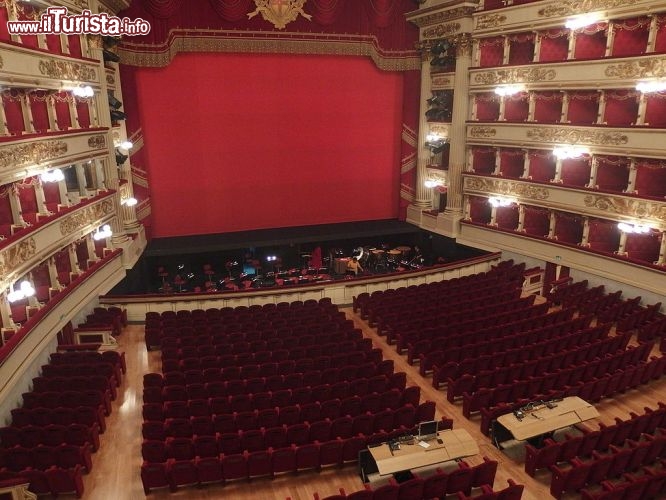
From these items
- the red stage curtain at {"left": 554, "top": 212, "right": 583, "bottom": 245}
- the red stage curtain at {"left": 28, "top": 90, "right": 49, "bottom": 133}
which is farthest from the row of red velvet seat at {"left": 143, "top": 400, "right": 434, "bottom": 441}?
the red stage curtain at {"left": 554, "top": 212, "right": 583, "bottom": 245}

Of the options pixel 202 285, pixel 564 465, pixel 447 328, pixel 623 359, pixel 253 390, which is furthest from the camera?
pixel 202 285

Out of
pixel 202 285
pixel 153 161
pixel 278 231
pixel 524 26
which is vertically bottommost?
pixel 202 285

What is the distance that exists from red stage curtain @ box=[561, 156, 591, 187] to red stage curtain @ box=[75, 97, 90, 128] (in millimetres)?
12549

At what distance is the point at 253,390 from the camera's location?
8.07 meters

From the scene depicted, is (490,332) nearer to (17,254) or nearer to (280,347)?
(280,347)

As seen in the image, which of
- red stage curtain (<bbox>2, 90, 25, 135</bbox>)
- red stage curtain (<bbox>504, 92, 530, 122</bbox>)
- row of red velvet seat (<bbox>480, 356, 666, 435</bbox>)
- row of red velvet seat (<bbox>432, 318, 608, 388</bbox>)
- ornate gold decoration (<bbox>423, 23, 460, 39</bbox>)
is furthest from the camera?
ornate gold decoration (<bbox>423, 23, 460, 39</bbox>)

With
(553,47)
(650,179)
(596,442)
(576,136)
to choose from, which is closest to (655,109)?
(650,179)

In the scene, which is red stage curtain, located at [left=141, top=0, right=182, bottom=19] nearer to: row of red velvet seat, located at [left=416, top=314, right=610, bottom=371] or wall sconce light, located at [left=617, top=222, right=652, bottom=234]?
row of red velvet seat, located at [left=416, top=314, right=610, bottom=371]

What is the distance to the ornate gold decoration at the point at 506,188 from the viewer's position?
14695mm

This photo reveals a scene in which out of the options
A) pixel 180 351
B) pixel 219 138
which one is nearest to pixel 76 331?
pixel 180 351

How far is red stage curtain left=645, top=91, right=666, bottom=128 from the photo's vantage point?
12.0m

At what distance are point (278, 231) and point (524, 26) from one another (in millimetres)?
9532

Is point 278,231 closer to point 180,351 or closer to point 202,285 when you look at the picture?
point 202,285

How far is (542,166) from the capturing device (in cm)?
1498
